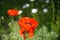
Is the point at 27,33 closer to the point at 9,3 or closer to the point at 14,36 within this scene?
the point at 14,36

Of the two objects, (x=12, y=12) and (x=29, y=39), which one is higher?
(x=12, y=12)

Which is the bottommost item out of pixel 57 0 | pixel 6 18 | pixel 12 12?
pixel 12 12

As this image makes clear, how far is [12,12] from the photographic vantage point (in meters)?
3.47

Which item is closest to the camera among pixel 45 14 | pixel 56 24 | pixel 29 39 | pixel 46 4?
pixel 29 39

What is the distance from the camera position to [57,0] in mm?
5082

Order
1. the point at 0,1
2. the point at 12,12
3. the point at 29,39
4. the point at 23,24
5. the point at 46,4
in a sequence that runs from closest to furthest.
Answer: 1. the point at 23,24
2. the point at 29,39
3. the point at 12,12
4. the point at 46,4
5. the point at 0,1

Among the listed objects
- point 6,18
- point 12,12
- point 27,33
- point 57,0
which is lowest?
point 27,33

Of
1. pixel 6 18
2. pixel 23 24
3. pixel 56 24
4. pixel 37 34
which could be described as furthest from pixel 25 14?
pixel 23 24

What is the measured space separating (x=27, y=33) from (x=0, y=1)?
2670 millimetres

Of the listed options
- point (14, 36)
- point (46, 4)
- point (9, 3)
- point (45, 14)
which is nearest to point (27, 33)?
point (14, 36)

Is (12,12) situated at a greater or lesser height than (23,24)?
greater

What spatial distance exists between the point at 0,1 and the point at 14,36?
2.24 meters

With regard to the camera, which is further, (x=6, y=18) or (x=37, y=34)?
(x=6, y=18)

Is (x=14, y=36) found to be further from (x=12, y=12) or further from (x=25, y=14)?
(x=25, y=14)
